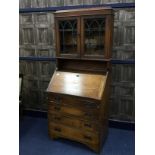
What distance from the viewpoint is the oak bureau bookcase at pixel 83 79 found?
7.42 ft

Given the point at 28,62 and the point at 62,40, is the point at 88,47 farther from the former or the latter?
the point at 28,62

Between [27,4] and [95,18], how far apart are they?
1.31 meters

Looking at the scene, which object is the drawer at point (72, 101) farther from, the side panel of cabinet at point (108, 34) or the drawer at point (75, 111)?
the side panel of cabinet at point (108, 34)

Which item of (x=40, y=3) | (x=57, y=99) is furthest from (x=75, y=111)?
(x=40, y=3)

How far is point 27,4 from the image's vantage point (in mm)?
3041

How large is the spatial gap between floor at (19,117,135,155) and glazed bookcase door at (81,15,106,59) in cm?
114

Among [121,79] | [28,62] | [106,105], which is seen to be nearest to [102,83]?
[106,105]

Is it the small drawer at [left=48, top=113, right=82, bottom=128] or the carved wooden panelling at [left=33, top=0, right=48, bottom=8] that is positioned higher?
the carved wooden panelling at [left=33, top=0, right=48, bottom=8]

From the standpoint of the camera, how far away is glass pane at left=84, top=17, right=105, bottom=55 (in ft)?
7.50

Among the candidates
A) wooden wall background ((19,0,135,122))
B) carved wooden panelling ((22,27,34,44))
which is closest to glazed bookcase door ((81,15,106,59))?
wooden wall background ((19,0,135,122))

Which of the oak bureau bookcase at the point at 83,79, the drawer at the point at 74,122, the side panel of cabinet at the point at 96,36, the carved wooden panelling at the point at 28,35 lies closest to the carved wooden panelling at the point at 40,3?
the carved wooden panelling at the point at 28,35

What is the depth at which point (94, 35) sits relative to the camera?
7.77ft

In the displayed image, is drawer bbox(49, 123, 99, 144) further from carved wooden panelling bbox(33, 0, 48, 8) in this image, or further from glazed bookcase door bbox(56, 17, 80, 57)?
carved wooden panelling bbox(33, 0, 48, 8)
